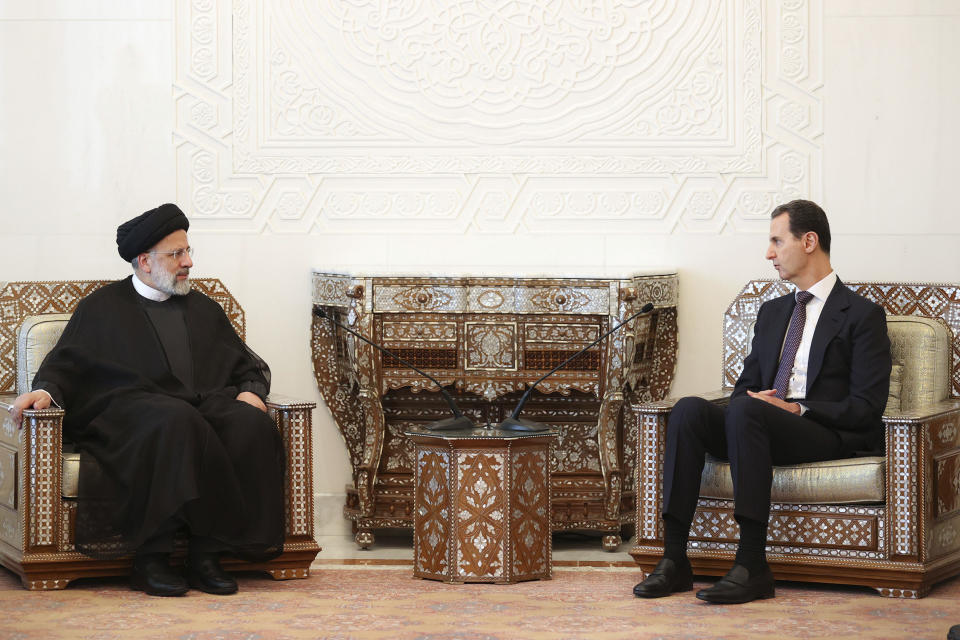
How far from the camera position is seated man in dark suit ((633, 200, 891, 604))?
13.6ft

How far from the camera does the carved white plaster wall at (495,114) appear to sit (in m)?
5.59

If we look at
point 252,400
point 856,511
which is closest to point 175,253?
point 252,400

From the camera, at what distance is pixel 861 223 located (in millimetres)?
5582

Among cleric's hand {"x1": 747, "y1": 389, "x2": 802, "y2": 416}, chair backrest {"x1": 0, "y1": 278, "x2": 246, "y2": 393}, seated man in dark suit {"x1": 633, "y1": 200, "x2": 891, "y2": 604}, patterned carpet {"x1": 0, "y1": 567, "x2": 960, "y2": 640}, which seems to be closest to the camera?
patterned carpet {"x1": 0, "y1": 567, "x2": 960, "y2": 640}

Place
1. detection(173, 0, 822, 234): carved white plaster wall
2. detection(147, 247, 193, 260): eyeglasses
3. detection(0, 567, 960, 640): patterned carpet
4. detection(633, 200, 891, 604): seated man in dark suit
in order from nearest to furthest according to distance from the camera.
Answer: detection(0, 567, 960, 640): patterned carpet, detection(633, 200, 891, 604): seated man in dark suit, detection(147, 247, 193, 260): eyeglasses, detection(173, 0, 822, 234): carved white plaster wall

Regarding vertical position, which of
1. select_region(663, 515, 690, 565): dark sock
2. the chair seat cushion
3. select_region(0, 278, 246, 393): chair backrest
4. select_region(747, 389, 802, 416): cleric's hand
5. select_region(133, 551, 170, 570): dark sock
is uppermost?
select_region(0, 278, 246, 393): chair backrest

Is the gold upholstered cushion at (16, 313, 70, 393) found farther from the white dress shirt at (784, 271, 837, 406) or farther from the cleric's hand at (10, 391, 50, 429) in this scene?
the white dress shirt at (784, 271, 837, 406)

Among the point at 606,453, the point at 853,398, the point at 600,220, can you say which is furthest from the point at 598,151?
the point at 853,398

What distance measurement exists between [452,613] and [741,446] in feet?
→ 3.59

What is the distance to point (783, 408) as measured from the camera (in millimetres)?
4363

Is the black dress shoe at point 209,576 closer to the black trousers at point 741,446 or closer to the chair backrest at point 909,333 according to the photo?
the black trousers at point 741,446

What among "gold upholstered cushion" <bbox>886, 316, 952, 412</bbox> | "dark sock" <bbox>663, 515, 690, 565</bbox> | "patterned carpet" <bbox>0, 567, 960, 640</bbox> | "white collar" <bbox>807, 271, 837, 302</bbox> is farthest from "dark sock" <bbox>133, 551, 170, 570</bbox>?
"gold upholstered cushion" <bbox>886, 316, 952, 412</bbox>

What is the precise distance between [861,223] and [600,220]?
3.78 ft

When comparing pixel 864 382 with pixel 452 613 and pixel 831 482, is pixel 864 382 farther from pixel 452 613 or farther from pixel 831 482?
pixel 452 613
